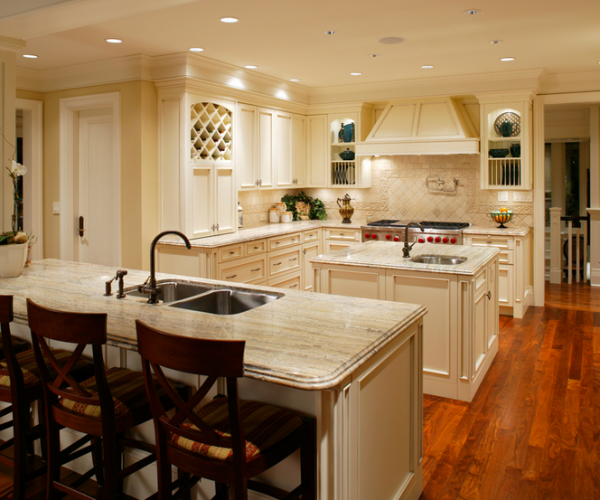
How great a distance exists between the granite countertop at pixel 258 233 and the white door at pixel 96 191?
2.20ft

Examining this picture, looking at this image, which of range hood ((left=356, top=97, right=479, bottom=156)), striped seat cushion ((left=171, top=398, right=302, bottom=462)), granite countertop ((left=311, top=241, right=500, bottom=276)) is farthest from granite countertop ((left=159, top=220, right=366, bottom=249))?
striped seat cushion ((left=171, top=398, right=302, bottom=462))

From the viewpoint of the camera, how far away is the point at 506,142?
620cm

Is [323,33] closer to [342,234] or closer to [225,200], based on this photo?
[225,200]

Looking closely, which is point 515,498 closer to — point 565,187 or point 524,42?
point 524,42

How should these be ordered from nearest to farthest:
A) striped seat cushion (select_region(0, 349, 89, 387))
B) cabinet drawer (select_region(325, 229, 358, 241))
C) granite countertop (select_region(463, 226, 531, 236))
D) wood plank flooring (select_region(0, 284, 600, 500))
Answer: striped seat cushion (select_region(0, 349, 89, 387)) → wood plank flooring (select_region(0, 284, 600, 500)) → granite countertop (select_region(463, 226, 531, 236)) → cabinet drawer (select_region(325, 229, 358, 241))

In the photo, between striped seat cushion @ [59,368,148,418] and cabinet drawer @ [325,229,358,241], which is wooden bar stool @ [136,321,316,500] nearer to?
striped seat cushion @ [59,368,148,418]

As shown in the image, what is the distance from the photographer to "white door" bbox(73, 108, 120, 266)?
17.6 feet

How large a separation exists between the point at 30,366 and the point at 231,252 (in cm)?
283

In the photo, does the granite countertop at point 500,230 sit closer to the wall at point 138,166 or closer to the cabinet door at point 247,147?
the cabinet door at point 247,147

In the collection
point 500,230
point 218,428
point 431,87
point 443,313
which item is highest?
point 431,87

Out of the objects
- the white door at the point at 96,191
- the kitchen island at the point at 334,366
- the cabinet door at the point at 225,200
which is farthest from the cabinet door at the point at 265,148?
the kitchen island at the point at 334,366


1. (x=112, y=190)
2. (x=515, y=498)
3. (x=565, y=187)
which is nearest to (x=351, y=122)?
(x=112, y=190)

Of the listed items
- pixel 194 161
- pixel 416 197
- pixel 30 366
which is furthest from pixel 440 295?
pixel 416 197

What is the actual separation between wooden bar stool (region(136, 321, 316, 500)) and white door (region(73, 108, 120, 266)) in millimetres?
3719
